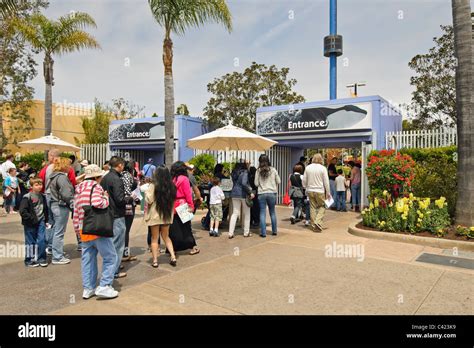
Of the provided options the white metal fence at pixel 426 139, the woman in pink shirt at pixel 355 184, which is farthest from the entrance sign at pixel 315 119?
the woman in pink shirt at pixel 355 184

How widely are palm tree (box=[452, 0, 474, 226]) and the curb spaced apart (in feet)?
2.92

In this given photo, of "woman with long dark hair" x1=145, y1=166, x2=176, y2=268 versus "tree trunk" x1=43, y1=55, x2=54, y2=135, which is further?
"tree trunk" x1=43, y1=55, x2=54, y2=135

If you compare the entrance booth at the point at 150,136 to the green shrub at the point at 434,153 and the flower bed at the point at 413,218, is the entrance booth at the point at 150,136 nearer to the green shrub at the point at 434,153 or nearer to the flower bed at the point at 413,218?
the green shrub at the point at 434,153

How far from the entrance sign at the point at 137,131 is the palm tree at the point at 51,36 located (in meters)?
4.63

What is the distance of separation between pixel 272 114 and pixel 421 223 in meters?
8.73

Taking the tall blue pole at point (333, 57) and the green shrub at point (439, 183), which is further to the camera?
the tall blue pole at point (333, 57)

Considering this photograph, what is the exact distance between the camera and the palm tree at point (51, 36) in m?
14.5

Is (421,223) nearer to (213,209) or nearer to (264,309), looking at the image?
(213,209)

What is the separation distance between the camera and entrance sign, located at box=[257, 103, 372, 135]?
1270 centimetres

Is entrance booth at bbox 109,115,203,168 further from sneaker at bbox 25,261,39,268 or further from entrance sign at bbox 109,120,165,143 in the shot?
sneaker at bbox 25,261,39,268

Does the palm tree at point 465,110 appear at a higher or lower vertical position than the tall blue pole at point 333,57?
lower

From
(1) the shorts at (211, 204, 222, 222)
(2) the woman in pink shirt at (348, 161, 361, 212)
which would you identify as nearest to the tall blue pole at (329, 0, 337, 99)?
(2) the woman in pink shirt at (348, 161, 361, 212)

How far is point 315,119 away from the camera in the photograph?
44.9 ft

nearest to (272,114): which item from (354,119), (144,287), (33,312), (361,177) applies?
(354,119)
